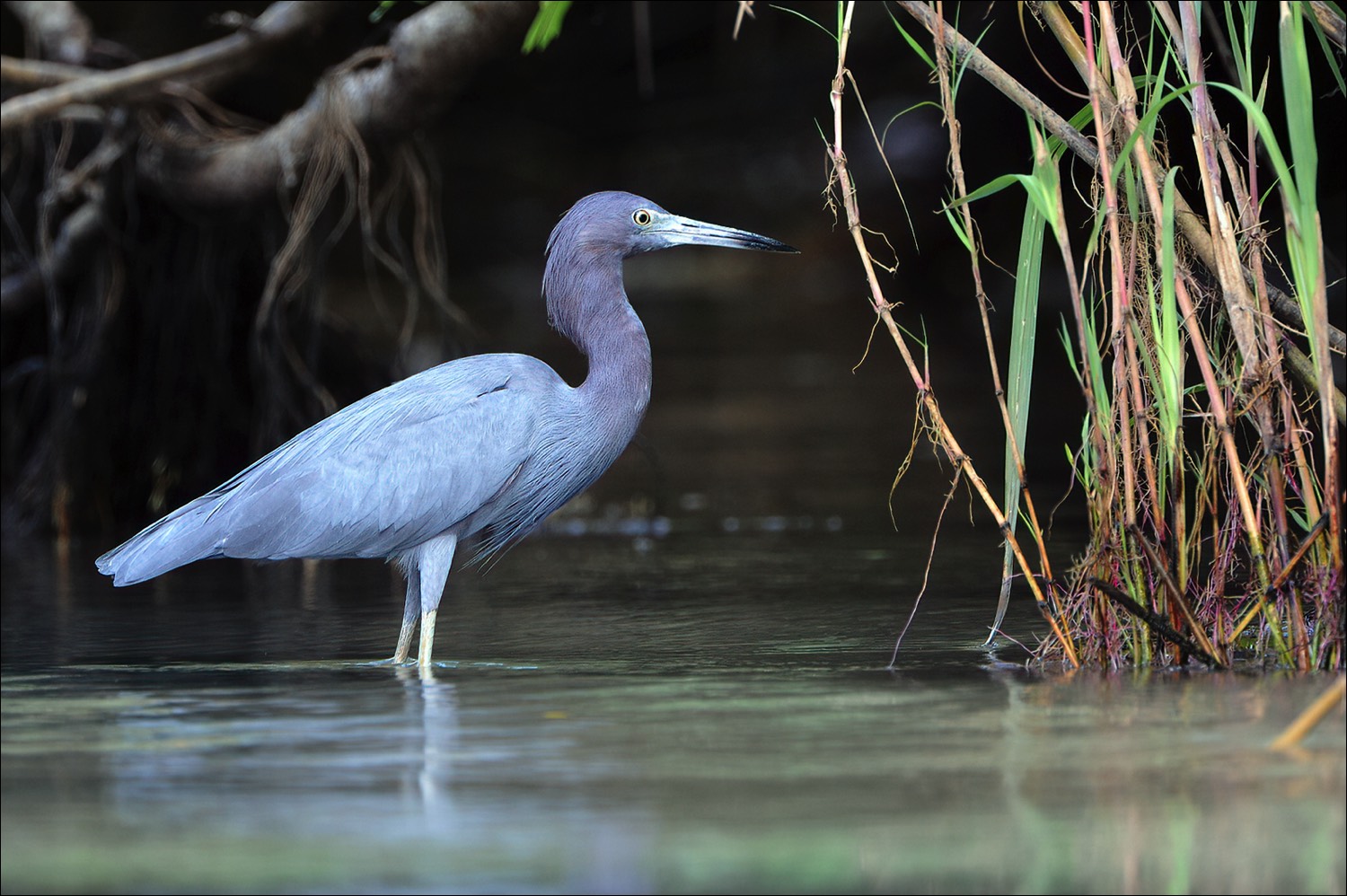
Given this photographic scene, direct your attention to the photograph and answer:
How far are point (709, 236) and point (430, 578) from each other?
1248 mm

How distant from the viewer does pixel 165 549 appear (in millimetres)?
4582

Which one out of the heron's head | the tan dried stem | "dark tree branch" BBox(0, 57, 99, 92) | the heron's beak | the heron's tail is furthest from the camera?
"dark tree branch" BBox(0, 57, 99, 92)

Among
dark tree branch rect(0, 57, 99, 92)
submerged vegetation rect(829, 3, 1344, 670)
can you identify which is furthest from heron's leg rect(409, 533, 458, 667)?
dark tree branch rect(0, 57, 99, 92)

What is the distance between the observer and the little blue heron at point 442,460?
464cm

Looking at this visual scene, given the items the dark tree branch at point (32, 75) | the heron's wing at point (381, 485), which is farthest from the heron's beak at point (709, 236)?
the dark tree branch at point (32, 75)

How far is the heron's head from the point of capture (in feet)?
16.5

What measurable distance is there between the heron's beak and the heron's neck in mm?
183

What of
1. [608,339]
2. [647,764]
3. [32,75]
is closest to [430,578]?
[608,339]

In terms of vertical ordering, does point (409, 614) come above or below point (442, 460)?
below

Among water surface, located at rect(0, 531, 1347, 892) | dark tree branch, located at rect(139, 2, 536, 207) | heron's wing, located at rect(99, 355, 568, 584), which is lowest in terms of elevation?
water surface, located at rect(0, 531, 1347, 892)

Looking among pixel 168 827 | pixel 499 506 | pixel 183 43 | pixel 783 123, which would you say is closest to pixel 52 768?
pixel 168 827

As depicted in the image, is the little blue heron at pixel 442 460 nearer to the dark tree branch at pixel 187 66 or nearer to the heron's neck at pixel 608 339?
the heron's neck at pixel 608 339

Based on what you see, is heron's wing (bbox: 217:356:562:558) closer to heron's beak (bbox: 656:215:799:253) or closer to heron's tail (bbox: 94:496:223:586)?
heron's tail (bbox: 94:496:223:586)

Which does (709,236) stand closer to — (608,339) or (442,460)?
(608,339)
